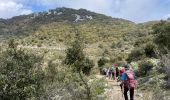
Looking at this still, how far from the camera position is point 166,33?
39.7 m

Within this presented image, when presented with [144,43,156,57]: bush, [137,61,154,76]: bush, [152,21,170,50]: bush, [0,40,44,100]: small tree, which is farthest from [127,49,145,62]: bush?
[0,40,44,100]: small tree

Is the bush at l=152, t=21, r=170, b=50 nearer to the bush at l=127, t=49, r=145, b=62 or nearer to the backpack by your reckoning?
the bush at l=127, t=49, r=145, b=62

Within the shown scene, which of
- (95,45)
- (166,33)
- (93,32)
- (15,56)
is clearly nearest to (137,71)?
(166,33)

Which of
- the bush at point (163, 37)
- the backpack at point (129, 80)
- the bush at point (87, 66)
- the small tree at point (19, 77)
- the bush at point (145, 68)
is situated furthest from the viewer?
the bush at point (87, 66)

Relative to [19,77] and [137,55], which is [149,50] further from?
[19,77]

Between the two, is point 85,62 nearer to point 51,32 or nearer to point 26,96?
point 26,96

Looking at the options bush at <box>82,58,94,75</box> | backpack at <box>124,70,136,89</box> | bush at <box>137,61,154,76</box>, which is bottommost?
bush at <box>82,58,94,75</box>

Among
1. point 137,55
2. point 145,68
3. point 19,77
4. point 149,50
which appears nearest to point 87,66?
point 137,55

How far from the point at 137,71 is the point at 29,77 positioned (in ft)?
52.7

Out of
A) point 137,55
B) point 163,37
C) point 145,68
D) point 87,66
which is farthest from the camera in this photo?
point 137,55

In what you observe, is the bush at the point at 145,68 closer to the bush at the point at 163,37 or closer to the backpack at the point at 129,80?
the bush at the point at 163,37

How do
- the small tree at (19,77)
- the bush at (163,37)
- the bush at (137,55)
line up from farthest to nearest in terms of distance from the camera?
the bush at (137,55), the bush at (163,37), the small tree at (19,77)

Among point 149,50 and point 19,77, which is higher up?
point 19,77

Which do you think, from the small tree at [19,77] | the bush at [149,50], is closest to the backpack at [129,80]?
the small tree at [19,77]
